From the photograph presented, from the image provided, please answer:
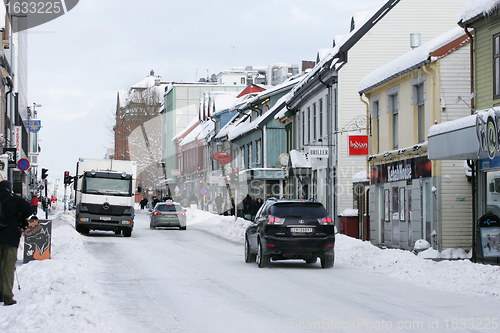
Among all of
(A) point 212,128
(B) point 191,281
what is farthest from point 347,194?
(A) point 212,128

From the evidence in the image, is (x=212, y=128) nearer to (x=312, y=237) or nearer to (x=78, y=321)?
(x=312, y=237)

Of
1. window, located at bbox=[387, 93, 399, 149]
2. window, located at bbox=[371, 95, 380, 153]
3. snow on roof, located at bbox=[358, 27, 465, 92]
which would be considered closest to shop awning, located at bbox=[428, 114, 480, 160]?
snow on roof, located at bbox=[358, 27, 465, 92]

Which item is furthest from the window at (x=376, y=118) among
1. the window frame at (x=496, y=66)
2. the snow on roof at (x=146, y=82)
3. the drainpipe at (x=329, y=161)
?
the snow on roof at (x=146, y=82)

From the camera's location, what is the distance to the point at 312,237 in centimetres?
1638

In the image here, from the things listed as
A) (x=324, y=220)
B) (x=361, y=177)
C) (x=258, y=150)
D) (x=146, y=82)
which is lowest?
(x=324, y=220)

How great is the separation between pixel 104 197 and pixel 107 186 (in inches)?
19.6

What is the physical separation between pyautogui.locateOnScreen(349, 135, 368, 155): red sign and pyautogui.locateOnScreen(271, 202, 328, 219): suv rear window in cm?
1116

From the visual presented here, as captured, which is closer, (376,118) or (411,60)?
(411,60)

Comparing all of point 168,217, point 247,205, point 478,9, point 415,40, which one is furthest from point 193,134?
point 478,9

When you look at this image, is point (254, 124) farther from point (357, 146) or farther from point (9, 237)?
point (9, 237)

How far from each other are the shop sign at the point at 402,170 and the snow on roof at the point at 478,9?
4529 mm

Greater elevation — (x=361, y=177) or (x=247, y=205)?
(x=361, y=177)

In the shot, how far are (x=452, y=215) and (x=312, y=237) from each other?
20.6 feet

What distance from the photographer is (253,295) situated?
1162cm
